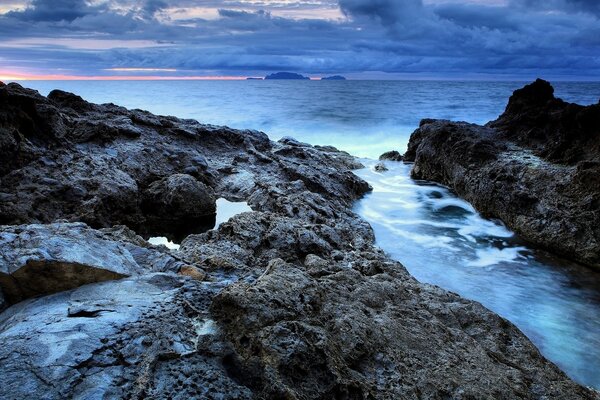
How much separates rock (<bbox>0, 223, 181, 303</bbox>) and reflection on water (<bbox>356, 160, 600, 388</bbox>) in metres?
4.56

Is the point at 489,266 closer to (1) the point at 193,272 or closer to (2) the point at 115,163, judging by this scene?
(1) the point at 193,272

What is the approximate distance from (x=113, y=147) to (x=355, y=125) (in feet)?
65.8

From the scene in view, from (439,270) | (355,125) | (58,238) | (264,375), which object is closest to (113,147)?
(58,238)

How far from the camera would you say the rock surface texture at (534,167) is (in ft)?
23.0

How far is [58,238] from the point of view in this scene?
307 centimetres

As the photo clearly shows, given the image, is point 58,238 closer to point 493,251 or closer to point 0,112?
point 0,112

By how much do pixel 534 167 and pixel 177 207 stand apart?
6640mm

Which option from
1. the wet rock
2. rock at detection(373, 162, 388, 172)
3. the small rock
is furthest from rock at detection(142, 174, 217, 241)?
rock at detection(373, 162, 388, 172)

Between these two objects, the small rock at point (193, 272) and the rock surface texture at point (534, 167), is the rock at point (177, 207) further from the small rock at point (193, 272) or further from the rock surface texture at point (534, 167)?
the rock surface texture at point (534, 167)

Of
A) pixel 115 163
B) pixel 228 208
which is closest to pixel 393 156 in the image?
pixel 228 208

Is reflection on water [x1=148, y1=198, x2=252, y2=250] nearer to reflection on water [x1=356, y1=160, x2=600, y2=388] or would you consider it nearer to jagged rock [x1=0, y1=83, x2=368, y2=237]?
jagged rock [x1=0, y1=83, x2=368, y2=237]

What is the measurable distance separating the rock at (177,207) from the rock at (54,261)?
3.33 metres

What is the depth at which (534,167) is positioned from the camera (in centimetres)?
830

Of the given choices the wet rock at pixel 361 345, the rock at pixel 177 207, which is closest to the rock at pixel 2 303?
the wet rock at pixel 361 345
